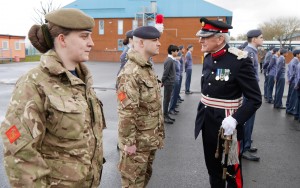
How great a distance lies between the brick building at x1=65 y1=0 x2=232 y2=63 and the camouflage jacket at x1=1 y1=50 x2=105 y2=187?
3349 centimetres

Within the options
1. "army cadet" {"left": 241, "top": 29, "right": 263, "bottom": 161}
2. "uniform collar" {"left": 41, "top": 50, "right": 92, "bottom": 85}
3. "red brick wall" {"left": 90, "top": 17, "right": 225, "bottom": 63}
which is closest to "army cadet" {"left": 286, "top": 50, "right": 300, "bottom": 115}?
"army cadet" {"left": 241, "top": 29, "right": 263, "bottom": 161}

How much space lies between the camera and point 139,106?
3.04 metres

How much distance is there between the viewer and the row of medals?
9.66ft

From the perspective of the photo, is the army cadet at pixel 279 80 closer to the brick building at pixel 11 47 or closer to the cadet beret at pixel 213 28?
the cadet beret at pixel 213 28

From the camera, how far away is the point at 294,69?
8484mm

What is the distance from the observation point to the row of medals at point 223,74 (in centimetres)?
294

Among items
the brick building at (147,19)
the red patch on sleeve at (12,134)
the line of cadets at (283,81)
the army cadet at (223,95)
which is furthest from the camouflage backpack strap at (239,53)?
the brick building at (147,19)

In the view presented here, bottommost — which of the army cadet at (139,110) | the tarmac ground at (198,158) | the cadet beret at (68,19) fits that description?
the tarmac ground at (198,158)

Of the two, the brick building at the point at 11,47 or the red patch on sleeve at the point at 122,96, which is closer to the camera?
the red patch on sleeve at the point at 122,96

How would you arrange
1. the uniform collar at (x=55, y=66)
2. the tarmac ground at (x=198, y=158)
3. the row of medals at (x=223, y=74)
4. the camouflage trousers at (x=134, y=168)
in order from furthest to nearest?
the tarmac ground at (x=198, y=158), the camouflage trousers at (x=134, y=168), the row of medals at (x=223, y=74), the uniform collar at (x=55, y=66)

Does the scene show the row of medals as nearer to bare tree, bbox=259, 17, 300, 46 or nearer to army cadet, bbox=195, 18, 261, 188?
army cadet, bbox=195, 18, 261, 188

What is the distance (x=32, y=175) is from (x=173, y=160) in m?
3.59

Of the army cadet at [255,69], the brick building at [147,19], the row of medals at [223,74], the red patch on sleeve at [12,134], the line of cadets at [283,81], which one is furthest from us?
the brick building at [147,19]

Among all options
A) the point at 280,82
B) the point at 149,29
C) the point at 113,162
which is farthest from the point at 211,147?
the point at 280,82
